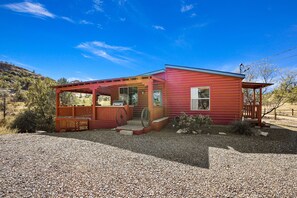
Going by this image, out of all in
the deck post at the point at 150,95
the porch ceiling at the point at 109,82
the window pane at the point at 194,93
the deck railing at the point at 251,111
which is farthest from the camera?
the deck railing at the point at 251,111

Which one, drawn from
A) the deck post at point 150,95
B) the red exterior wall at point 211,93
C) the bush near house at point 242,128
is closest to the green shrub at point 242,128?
the bush near house at point 242,128

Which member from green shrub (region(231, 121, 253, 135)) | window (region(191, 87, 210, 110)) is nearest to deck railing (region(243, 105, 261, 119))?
window (region(191, 87, 210, 110))

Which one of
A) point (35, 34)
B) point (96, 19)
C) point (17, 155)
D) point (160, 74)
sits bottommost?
point (17, 155)

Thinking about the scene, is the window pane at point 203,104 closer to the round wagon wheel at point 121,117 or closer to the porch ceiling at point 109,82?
the porch ceiling at point 109,82

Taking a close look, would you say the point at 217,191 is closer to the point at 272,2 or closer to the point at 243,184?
the point at 243,184

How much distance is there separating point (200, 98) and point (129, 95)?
206 inches

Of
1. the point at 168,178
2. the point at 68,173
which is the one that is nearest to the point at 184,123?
the point at 168,178

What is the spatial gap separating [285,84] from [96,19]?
1752cm

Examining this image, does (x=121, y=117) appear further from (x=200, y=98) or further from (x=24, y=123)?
(x=24, y=123)

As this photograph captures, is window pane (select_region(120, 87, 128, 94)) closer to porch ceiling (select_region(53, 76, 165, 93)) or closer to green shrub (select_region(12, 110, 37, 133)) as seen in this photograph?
porch ceiling (select_region(53, 76, 165, 93))

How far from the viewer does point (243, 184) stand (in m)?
2.62

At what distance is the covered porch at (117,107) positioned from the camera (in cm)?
813

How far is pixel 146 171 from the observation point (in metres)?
3.12

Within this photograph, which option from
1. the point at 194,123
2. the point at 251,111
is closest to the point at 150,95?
the point at 194,123
